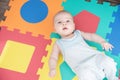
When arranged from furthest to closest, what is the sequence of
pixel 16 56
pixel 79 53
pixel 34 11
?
pixel 34 11 → pixel 16 56 → pixel 79 53

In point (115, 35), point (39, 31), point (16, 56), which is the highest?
point (115, 35)

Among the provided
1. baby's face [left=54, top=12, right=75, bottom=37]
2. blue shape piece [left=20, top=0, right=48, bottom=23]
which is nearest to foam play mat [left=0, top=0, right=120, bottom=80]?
blue shape piece [left=20, top=0, right=48, bottom=23]

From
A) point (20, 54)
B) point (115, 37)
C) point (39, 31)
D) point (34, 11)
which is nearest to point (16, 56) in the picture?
point (20, 54)

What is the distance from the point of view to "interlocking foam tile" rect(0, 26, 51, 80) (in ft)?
5.44

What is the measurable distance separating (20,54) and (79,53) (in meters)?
0.36

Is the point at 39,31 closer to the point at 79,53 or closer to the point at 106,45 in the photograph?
the point at 79,53

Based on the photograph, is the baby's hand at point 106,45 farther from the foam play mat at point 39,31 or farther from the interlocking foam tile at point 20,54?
the interlocking foam tile at point 20,54

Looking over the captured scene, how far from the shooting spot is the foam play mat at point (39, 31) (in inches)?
65.5

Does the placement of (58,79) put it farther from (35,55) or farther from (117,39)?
(117,39)

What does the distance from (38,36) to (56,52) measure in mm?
177

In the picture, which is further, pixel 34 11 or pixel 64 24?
pixel 34 11

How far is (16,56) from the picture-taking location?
5.61 feet

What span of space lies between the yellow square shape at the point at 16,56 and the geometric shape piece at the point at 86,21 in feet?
1.06

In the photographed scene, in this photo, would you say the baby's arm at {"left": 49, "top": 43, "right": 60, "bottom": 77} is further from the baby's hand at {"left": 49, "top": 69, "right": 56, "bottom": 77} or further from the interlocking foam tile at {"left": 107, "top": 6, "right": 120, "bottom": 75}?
the interlocking foam tile at {"left": 107, "top": 6, "right": 120, "bottom": 75}
